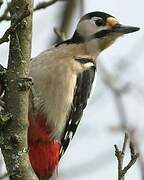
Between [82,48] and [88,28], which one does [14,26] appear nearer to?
[82,48]

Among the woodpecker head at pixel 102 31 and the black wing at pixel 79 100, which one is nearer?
the black wing at pixel 79 100

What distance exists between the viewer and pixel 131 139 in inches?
94.6

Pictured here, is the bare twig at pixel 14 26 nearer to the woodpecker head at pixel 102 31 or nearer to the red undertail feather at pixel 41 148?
the red undertail feather at pixel 41 148

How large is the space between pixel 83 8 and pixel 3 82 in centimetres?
86

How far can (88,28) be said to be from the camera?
421 centimetres

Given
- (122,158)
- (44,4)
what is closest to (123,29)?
(44,4)

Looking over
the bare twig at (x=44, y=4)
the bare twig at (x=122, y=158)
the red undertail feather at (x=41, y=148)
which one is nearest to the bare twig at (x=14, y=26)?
the bare twig at (x=122, y=158)

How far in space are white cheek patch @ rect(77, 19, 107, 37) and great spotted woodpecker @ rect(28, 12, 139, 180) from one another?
0.23ft

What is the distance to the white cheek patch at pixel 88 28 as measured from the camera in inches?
165

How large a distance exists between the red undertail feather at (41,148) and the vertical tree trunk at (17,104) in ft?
3.74

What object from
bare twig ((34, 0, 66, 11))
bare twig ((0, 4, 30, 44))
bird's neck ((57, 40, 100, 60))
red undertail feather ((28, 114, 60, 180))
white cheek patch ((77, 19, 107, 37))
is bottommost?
red undertail feather ((28, 114, 60, 180))

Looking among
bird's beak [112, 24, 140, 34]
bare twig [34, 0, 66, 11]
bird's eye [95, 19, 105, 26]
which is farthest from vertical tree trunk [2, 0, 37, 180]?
bird's eye [95, 19, 105, 26]

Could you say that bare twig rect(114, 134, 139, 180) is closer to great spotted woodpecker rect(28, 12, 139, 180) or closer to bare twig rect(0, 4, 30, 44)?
bare twig rect(0, 4, 30, 44)

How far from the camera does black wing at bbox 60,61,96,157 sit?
148 inches
